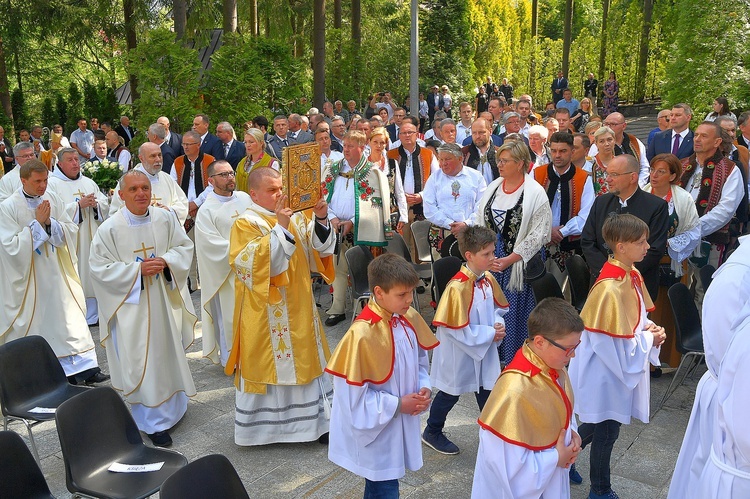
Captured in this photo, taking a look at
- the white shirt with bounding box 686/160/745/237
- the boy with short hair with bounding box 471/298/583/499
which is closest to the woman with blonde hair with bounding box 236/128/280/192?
the white shirt with bounding box 686/160/745/237

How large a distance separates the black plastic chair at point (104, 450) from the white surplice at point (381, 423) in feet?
3.23

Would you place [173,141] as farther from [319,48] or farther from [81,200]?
[319,48]

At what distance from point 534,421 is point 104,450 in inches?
100

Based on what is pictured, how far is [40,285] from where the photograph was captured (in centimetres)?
664

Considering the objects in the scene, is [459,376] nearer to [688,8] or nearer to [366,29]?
[688,8]

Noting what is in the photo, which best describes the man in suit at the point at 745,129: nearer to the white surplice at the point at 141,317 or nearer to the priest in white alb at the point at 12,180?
the white surplice at the point at 141,317

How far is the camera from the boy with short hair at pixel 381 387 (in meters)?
3.63

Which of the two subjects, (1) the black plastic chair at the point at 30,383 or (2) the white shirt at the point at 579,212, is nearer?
(1) the black plastic chair at the point at 30,383

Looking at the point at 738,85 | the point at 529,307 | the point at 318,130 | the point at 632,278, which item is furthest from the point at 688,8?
the point at 632,278

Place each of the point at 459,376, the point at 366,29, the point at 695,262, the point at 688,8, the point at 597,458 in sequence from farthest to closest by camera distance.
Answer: the point at 366,29 → the point at 688,8 → the point at 695,262 → the point at 459,376 → the point at 597,458

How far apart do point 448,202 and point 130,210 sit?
3.37 metres

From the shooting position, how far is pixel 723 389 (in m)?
2.78

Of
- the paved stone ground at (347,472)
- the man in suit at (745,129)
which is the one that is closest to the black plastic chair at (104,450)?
the paved stone ground at (347,472)

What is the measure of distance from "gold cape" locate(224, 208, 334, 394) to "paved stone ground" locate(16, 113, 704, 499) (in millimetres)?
525
